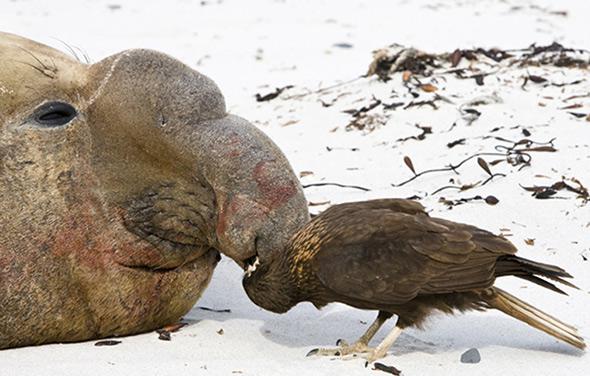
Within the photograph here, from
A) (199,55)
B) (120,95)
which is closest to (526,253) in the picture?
(120,95)

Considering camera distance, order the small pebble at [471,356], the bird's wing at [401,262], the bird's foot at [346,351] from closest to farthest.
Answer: the bird's wing at [401,262] → the small pebble at [471,356] → the bird's foot at [346,351]

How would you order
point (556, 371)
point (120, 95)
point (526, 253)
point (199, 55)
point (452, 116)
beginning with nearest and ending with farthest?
1. point (556, 371)
2. point (120, 95)
3. point (526, 253)
4. point (452, 116)
5. point (199, 55)

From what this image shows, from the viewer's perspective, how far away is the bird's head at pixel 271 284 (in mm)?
4195

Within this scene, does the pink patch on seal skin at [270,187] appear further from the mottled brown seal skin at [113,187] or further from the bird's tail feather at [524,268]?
the bird's tail feather at [524,268]

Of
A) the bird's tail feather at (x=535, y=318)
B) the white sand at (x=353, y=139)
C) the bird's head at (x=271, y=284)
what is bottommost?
the white sand at (x=353, y=139)

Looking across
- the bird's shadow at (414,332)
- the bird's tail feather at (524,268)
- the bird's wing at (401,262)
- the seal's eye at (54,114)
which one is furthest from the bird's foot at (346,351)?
the seal's eye at (54,114)

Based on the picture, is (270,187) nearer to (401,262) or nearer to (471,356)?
(401,262)

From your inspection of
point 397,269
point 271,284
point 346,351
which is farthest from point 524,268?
point 271,284

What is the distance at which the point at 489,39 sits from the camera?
39.2 ft

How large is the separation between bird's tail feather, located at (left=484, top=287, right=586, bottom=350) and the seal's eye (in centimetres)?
173

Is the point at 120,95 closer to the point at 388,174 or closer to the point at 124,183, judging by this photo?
the point at 124,183

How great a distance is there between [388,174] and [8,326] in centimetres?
310

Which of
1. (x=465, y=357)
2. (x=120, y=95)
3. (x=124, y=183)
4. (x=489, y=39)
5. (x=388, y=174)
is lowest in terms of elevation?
(x=489, y=39)

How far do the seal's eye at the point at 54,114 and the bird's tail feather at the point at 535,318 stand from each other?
1733 millimetres
